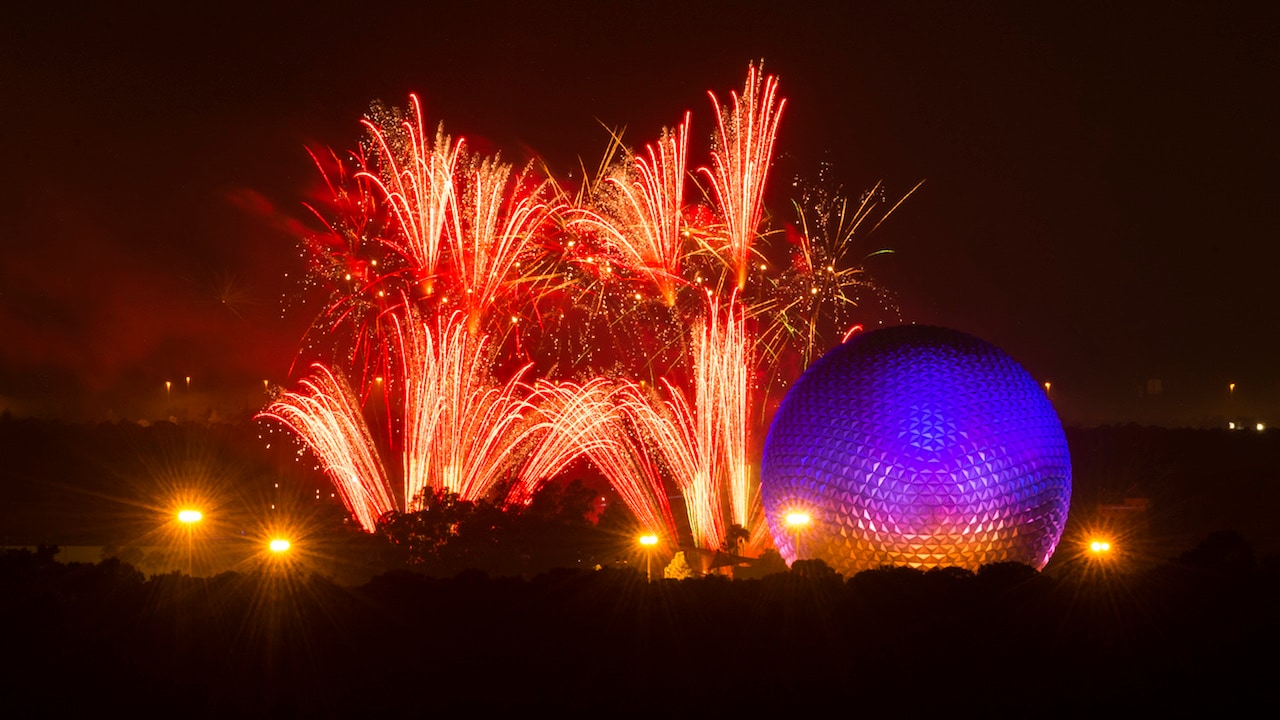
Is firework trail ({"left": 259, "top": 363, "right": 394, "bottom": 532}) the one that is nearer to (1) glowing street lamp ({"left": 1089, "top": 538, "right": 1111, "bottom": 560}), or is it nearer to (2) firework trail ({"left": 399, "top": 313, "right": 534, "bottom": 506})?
(2) firework trail ({"left": 399, "top": 313, "right": 534, "bottom": 506})

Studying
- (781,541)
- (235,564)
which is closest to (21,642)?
(235,564)

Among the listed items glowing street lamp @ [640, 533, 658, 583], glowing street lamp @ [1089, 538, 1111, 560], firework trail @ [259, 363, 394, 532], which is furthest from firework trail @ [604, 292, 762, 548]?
glowing street lamp @ [1089, 538, 1111, 560]

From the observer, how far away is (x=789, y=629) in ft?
65.3

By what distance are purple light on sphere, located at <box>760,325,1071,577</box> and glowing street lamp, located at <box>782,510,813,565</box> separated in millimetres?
85

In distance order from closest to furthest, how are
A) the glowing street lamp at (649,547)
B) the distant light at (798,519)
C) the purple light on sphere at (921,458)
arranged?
1. the purple light on sphere at (921,458)
2. the distant light at (798,519)
3. the glowing street lamp at (649,547)

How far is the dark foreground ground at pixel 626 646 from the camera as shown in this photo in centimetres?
1789

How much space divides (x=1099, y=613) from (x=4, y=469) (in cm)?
3839

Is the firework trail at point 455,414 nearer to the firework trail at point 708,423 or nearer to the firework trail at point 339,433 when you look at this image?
the firework trail at point 339,433

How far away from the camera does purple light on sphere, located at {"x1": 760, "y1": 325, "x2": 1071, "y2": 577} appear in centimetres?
2577

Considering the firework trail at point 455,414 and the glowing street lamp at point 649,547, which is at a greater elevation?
the firework trail at point 455,414

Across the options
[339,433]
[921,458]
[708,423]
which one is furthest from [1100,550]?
[339,433]

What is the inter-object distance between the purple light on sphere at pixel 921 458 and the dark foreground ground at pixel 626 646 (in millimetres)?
3721

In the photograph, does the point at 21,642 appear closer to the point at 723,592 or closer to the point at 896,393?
the point at 723,592

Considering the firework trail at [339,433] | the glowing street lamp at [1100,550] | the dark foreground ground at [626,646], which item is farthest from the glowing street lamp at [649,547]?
the glowing street lamp at [1100,550]
